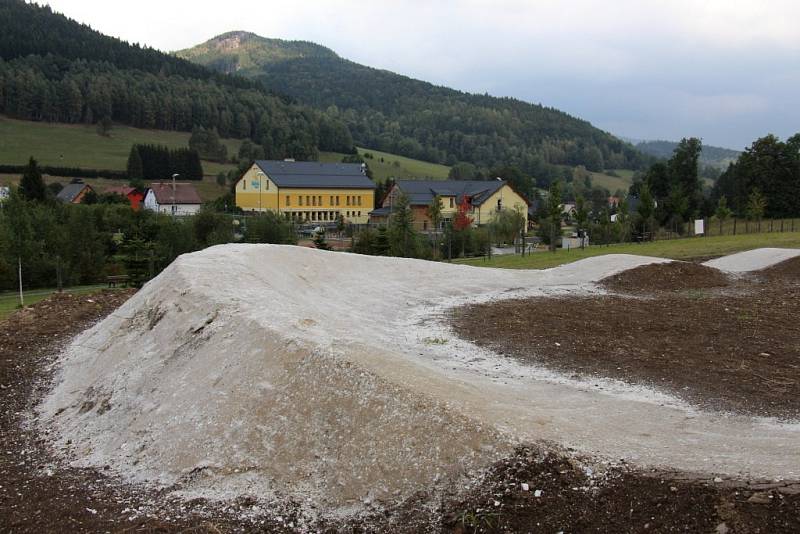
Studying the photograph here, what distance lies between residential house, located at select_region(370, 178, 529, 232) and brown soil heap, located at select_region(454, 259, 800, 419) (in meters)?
55.7

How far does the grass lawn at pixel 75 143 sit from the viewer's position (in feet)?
372

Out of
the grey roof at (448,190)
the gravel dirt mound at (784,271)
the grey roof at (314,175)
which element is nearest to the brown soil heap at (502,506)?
the gravel dirt mound at (784,271)

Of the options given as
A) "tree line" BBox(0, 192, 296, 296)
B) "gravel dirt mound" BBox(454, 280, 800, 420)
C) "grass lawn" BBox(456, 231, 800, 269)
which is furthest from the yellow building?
"gravel dirt mound" BBox(454, 280, 800, 420)

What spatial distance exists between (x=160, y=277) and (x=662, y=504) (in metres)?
13.5

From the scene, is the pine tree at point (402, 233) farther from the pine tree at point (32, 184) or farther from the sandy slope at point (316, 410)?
Answer: the pine tree at point (32, 184)

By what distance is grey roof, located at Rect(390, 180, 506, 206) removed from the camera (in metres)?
80.2

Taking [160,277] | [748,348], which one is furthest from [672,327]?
[160,277]

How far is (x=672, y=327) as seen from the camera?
57.7ft

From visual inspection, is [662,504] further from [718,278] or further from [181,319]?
[718,278]

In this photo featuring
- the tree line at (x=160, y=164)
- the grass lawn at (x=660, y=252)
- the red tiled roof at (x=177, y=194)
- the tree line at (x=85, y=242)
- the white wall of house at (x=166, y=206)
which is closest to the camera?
the tree line at (x=85, y=242)

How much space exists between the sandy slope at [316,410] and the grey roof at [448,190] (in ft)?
214

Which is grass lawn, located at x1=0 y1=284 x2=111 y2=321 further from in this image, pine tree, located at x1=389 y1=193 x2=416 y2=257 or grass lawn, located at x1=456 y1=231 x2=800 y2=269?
grass lawn, located at x1=456 y1=231 x2=800 y2=269

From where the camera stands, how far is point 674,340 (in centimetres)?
1608

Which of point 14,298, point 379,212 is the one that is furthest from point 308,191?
point 14,298
